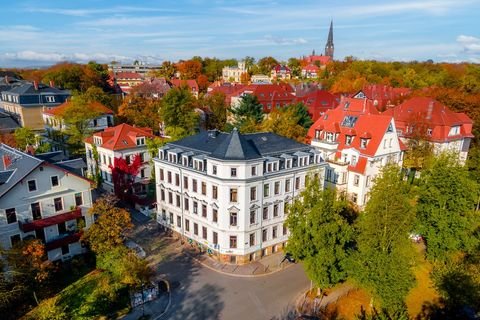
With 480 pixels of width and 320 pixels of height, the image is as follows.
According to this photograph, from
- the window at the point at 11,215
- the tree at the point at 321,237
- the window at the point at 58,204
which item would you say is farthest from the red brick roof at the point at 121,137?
the tree at the point at 321,237

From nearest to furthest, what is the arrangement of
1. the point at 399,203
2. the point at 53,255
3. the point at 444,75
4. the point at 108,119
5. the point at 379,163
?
the point at 399,203
the point at 53,255
the point at 379,163
the point at 108,119
the point at 444,75

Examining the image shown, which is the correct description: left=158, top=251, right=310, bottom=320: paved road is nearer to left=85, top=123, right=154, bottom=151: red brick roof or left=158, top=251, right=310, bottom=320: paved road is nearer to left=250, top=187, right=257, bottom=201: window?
left=250, top=187, right=257, bottom=201: window

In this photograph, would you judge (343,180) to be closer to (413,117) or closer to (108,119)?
(413,117)

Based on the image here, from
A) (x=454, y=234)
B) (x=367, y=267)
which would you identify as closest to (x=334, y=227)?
(x=367, y=267)

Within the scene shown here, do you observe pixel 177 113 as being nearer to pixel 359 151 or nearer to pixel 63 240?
pixel 359 151

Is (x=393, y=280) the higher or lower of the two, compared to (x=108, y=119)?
lower

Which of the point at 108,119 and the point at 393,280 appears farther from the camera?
the point at 108,119

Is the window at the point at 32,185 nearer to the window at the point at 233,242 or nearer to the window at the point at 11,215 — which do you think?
the window at the point at 11,215
